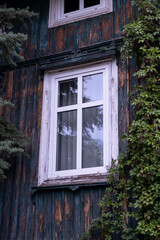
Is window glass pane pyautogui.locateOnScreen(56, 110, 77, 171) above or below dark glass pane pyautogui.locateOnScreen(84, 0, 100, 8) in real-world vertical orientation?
below

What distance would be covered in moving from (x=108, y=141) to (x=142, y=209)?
1.25 m

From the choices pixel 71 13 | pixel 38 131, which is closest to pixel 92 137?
pixel 38 131

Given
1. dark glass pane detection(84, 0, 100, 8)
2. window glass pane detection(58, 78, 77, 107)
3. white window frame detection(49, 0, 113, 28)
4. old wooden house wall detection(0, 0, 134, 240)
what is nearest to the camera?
old wooden house wall detection(0, 0, 134, 240)

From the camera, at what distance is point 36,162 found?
6.45 metres

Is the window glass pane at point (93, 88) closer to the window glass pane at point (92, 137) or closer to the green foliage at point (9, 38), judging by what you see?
the window glass pane at point (92, 137)

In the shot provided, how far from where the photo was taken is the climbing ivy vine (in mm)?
5184

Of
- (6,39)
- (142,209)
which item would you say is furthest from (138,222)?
(6,39)

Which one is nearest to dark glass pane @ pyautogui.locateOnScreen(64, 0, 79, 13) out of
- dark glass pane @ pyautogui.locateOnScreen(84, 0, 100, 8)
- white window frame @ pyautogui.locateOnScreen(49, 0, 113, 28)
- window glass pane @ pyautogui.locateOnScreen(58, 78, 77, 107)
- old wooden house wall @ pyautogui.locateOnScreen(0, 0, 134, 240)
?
white window frame @ pyautogui.locateOnScreen(49, 0, 113, 28)

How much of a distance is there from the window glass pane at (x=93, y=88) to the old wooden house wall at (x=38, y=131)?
0.39m

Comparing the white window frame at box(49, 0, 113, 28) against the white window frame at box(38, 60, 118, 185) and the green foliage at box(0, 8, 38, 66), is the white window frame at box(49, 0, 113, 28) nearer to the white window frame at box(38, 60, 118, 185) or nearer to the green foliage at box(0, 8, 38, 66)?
the green foliage at box(0, 8, 38, 66)

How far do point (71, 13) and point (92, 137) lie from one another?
7.61ft

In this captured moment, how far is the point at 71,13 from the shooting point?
717 cm

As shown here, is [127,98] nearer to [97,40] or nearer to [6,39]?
[97,40]

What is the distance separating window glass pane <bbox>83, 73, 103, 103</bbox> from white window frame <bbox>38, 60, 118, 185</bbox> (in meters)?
0.08
